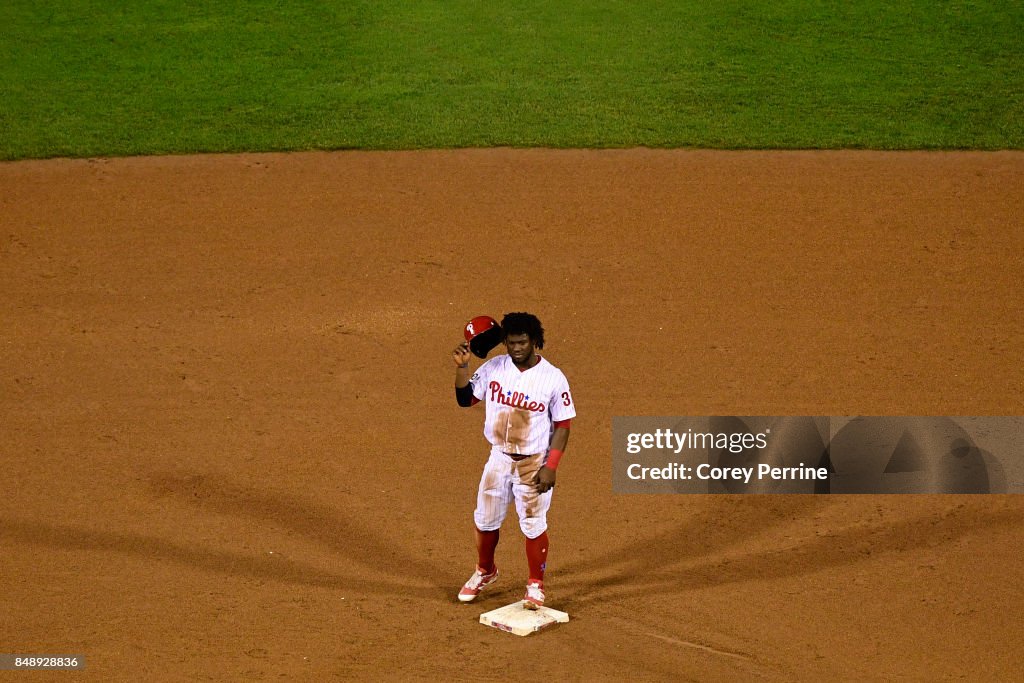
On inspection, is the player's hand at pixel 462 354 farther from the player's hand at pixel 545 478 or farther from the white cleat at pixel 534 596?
the white cleat at pixel 534 596

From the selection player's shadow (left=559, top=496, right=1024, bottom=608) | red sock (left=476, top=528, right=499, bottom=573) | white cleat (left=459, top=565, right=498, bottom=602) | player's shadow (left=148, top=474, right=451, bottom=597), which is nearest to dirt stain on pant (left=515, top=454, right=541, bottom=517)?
red sock (left=476, top=528, right=499, bottom=573)

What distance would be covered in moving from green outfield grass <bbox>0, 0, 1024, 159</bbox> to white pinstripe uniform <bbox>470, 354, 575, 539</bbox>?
659 cm

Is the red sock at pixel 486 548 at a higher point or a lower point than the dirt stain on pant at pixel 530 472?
lower

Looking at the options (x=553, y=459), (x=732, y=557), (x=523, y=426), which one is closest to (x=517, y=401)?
(x=523, y=426)

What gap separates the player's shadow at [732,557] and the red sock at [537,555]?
0.26 metres

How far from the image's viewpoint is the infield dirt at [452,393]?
6.73 m

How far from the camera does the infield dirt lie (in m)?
6.73

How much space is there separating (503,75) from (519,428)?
8.46 m

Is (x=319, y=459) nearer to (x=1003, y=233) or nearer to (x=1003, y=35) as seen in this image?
(x=1003, y=233)

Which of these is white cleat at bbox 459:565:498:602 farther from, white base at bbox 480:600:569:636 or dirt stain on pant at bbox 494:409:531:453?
dirt stain on pant at bbox 494:409:531:453

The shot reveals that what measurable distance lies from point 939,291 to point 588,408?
3.60 m

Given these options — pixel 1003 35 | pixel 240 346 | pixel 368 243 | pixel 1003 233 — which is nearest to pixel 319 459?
pixel 240 346

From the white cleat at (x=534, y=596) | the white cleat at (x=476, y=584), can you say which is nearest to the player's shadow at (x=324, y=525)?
the white cleat at (x=476, y=584)
